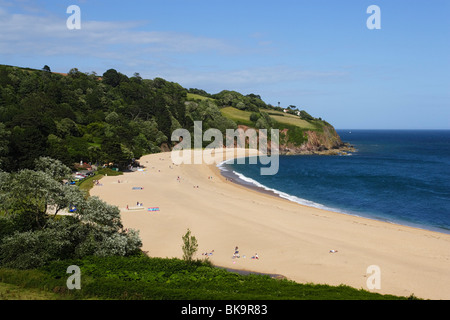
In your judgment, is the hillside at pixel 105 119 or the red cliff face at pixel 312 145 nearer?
the hillside at pixel 105 119

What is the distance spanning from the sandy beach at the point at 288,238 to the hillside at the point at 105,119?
15.0 metres

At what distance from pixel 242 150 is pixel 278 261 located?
9571 cm

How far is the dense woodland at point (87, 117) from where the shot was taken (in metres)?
53.2

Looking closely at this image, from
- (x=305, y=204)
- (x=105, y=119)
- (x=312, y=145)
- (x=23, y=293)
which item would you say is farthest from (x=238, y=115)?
(x=23, y=293)

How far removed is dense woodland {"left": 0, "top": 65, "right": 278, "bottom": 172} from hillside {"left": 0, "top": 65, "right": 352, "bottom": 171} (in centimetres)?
13

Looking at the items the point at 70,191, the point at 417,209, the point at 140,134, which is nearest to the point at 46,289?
the point at 70,191

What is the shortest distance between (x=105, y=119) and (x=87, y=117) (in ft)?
18.8

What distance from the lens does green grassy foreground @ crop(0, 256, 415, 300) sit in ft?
52.5

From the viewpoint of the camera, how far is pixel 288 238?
32594mm

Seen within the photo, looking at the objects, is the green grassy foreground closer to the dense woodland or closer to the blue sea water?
the blue sea water

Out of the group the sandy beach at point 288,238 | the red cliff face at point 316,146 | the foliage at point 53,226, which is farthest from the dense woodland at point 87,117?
the red cliff face at point 316,146

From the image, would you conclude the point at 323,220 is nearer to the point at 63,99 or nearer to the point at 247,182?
the point at 247,182

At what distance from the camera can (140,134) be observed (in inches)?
3903

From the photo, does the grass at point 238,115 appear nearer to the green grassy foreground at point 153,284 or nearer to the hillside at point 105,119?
the hillside at point 105,119
